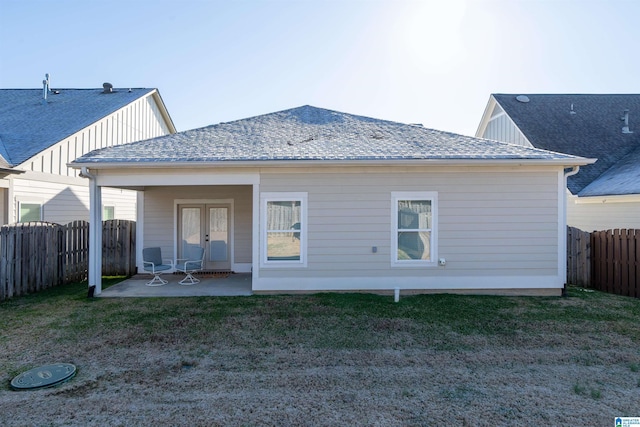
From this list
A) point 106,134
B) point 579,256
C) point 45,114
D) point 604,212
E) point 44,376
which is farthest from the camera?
point 106,134

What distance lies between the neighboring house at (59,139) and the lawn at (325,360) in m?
4.10

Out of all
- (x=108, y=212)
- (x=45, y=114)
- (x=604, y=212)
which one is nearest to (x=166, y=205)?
(x=108, y=212)

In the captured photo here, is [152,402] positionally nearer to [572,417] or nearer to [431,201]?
[572,417]

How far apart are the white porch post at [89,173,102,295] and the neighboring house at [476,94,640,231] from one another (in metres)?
13.2

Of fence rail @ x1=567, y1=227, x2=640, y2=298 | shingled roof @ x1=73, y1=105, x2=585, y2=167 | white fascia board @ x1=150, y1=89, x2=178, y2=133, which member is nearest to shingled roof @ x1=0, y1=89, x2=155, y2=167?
white fascia board @ x1=150, y1=89, x2=178, y2=133

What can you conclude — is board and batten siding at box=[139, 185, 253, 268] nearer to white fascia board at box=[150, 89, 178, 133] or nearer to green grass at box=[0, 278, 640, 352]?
green grass at box=[0, 278, 640, 352]

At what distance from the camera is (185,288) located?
905cm

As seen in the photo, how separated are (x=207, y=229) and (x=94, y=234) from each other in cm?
Result: 339

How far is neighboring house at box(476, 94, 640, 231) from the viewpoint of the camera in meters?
11.4

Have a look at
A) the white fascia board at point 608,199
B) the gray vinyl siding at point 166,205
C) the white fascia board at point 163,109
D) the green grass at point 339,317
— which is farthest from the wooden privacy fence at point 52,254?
the white fascia board at point 608,199

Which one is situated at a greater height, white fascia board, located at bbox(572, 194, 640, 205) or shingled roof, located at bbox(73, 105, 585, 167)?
shingled roof, located at bbox(73, 105, 585, 167)

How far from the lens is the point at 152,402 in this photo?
378 cm

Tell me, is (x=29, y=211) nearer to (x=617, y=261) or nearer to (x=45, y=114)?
(x=45, y=114)

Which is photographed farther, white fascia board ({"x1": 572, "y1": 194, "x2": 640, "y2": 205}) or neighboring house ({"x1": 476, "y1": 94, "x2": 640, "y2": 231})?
neighboring house ({"x1": 476, "y1": 94, "x2": 640, "y2": 231})
